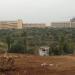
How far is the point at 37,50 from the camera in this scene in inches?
1190

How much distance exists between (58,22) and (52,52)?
78133 mm

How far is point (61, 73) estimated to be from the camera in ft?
53.2

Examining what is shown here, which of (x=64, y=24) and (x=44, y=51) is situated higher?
(x=44, y=51)

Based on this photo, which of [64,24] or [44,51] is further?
[64,24]

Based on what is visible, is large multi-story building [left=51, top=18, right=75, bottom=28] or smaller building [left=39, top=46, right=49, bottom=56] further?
large multi-story building [left=51, top=18, right=75, bottom=28]

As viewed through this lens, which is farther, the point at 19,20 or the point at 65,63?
the point at 19,20

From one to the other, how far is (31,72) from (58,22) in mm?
90592

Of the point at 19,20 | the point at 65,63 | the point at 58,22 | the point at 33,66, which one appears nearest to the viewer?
the point at 33,66

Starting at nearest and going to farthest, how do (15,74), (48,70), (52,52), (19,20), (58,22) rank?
(15,74) < (48,70) < (52,52) < (19,20) < (58,22)

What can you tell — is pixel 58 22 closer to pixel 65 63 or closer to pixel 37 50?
pixel 37 50

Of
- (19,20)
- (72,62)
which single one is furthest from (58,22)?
(72,62)

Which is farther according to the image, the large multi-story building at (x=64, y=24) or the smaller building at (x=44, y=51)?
the large multi-story building at (x=64, y=24)

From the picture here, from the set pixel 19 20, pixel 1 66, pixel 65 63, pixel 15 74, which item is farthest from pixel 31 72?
pixel 19 20

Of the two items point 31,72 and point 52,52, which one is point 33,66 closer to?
point 31,72
